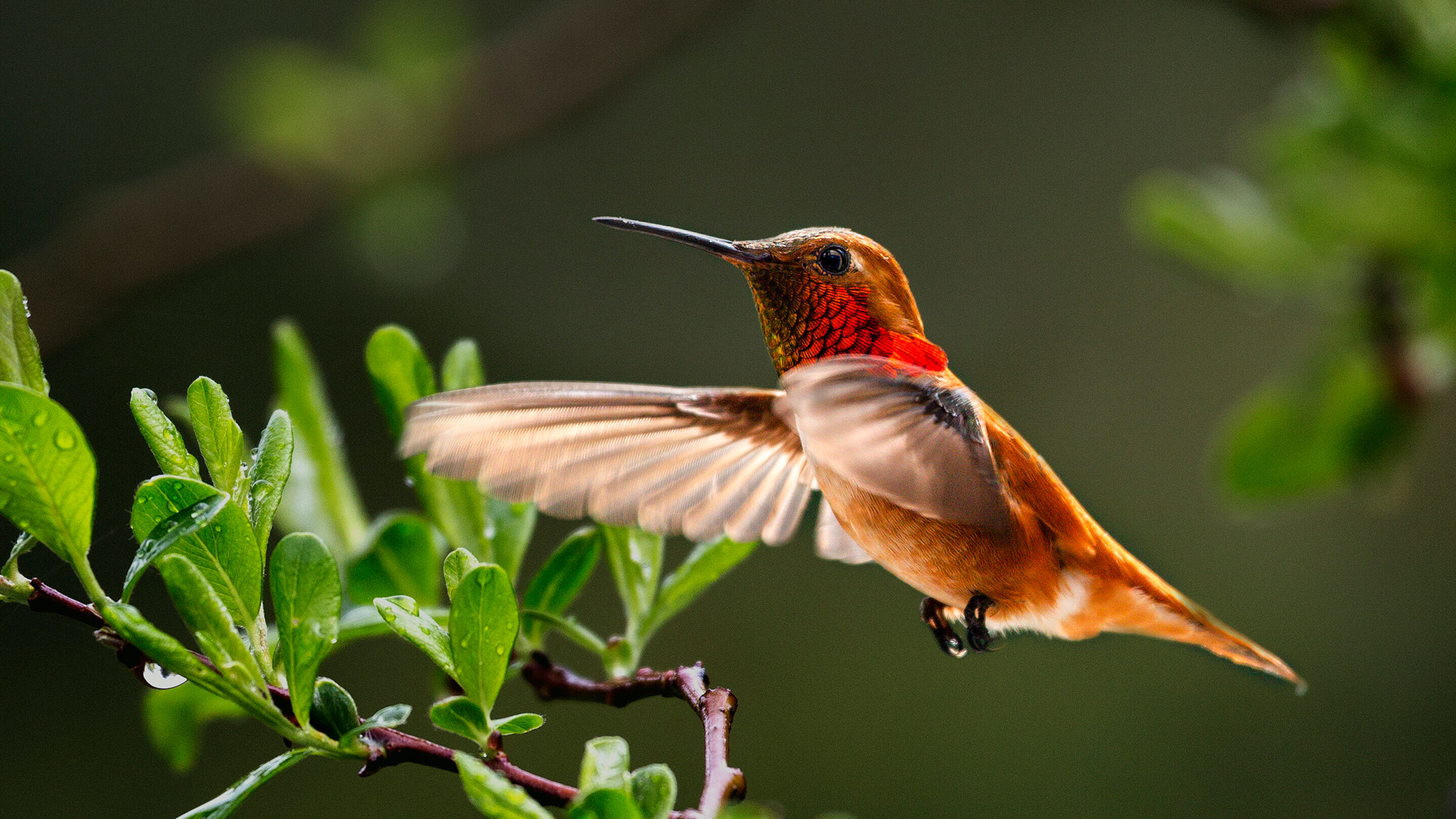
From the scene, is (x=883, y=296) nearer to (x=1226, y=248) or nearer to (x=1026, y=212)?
(x=1226, y=248)

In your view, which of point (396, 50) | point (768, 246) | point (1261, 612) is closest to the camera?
point (768, 246)

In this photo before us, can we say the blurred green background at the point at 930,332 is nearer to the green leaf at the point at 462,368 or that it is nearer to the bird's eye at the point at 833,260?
the green leaf at the point at 462,368

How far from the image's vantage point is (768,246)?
0.93m

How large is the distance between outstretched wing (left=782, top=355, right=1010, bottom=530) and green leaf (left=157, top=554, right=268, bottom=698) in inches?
13.5

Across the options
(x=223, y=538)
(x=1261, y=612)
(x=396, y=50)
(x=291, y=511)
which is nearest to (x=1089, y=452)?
(x=1261, y=612)

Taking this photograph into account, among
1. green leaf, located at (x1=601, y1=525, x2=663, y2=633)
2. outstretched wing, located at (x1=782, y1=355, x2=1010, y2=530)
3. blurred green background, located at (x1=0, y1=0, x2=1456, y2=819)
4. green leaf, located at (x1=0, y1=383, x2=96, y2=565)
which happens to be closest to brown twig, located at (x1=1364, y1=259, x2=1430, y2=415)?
outstretched wing, located at (x1=782, y1=355, x2=1010, y2=530)

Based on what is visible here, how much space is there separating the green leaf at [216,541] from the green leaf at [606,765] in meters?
Answer: 0.20

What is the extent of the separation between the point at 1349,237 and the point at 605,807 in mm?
786

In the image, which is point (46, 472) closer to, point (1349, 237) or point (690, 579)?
point (690, 579)

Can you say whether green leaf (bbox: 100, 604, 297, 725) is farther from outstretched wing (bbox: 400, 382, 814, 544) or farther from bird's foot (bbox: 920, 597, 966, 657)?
bird's foot (bbox: 920, 597, 966, 657)

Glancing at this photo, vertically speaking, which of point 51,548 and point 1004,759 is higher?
point 51,548

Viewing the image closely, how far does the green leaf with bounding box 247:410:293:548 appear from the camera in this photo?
0.60m

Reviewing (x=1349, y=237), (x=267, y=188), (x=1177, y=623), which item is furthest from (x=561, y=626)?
(x=267, y=188)

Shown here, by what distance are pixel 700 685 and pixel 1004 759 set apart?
4553mm
